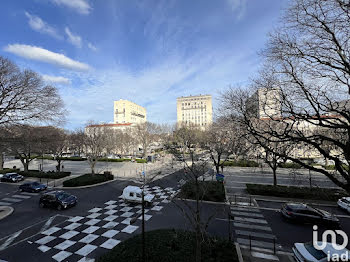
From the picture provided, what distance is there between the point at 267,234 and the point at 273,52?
1082 centimetres

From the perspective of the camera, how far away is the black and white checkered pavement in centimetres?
902

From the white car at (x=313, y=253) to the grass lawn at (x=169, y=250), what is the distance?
3.01 metres

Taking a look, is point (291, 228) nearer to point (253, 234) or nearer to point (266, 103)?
point (253, 234)

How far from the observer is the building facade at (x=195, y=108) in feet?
422

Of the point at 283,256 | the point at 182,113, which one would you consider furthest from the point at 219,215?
the point at 182,113

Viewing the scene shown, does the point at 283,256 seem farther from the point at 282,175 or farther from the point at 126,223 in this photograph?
the point at 282,175

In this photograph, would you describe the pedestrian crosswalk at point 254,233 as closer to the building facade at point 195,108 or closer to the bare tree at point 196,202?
the bare tree at point 196,202

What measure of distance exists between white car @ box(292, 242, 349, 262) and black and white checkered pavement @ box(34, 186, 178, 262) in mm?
7768

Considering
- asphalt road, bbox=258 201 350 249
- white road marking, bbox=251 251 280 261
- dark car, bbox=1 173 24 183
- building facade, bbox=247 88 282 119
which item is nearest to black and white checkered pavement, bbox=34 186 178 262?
white road marking, bbox=251 251 280 261

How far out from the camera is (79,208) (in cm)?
1494

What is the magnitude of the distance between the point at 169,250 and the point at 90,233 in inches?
244

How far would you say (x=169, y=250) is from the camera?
771 centimetres

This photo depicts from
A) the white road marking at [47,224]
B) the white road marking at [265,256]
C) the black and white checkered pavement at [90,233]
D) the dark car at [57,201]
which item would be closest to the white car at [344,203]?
the white road marking at [265,256]

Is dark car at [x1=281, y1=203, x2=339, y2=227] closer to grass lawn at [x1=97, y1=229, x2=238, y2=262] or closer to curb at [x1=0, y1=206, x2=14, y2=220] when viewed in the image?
grass lawn at [x1=97, y1=229, x2=238, y2=262]
